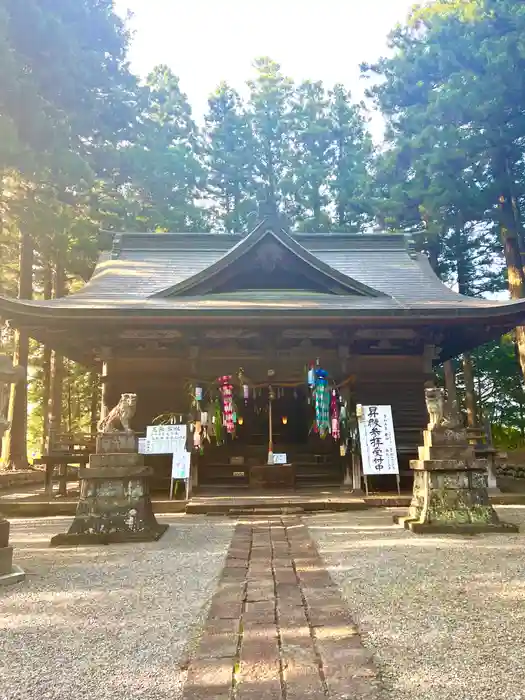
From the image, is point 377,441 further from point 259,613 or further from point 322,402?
point 259,613

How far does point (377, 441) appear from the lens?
9438mm

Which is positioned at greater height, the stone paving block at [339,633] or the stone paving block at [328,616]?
the stone paving block at [339,633]

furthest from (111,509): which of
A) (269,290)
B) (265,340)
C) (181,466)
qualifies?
(269,290)

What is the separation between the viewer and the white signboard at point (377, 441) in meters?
9.26

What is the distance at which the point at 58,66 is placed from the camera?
12.0 m

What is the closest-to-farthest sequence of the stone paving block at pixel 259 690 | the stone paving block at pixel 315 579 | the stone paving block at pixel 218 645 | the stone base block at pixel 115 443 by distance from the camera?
the stone paving block at pixel 259 690
the stone paving block at pixel 218 645
the stone paving block at pixel 315 579
the stone base block at pixel 115 443

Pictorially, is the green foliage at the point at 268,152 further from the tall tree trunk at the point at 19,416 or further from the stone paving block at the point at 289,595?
the stone paving block at the point at 289,595

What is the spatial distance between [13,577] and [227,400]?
19.0 ft

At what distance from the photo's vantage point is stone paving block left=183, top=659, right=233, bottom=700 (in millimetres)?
2152

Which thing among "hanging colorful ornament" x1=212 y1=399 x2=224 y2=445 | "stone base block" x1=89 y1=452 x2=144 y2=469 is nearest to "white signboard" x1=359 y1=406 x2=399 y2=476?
"hanging colorful ornament" x1=212 y1=399 x2=224 y2=445

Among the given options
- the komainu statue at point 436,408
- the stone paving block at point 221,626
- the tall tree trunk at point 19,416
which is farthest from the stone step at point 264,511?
the tall tree trunk at point 19,416

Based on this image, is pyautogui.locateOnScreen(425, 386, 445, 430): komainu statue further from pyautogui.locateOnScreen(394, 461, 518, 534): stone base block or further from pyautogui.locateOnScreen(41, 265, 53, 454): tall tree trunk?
pyautogui.locateOnScreen(41, 265, 53, 454): tall tree trunk

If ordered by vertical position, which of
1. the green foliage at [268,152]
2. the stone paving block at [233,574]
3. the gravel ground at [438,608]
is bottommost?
the gravel ground at [438,608]

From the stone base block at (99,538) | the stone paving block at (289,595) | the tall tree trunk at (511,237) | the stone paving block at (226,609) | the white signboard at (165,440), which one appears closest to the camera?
the stone paving block at (226,609)
